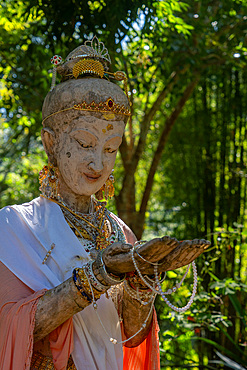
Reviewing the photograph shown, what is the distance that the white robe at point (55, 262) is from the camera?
2.49 m

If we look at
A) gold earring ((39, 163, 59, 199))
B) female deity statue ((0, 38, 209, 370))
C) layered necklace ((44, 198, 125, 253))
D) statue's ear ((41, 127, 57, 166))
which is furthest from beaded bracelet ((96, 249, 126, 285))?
statue's ear ((41, 127, 57, 166))

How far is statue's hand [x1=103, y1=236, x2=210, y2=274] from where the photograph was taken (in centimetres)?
215

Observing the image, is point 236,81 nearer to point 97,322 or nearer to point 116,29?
point 116,29

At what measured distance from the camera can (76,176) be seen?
271 cm

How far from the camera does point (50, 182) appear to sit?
279 cm

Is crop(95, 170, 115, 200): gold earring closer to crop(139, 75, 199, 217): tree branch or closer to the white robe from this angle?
the white robe

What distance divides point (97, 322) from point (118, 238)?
1.54 ft

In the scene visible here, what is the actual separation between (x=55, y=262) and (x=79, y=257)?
106 mm

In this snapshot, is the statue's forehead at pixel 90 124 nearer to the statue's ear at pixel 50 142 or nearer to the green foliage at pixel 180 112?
the statue's ear at pixel 50 142

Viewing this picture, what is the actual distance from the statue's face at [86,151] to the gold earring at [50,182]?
0.15 ft

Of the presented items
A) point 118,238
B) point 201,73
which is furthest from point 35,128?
point 118,238

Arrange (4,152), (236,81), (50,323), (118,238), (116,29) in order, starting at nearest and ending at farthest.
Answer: (50,323) < (118,238) < (116,29) < (236,81) < (4,152)

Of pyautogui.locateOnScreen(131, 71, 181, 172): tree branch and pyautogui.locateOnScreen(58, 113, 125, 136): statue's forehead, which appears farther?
pyautogui.locateOnScreen(131, 71, 181, 172): tree branch

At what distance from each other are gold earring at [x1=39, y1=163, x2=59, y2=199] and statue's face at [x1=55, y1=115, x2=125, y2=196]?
1.8 inches
